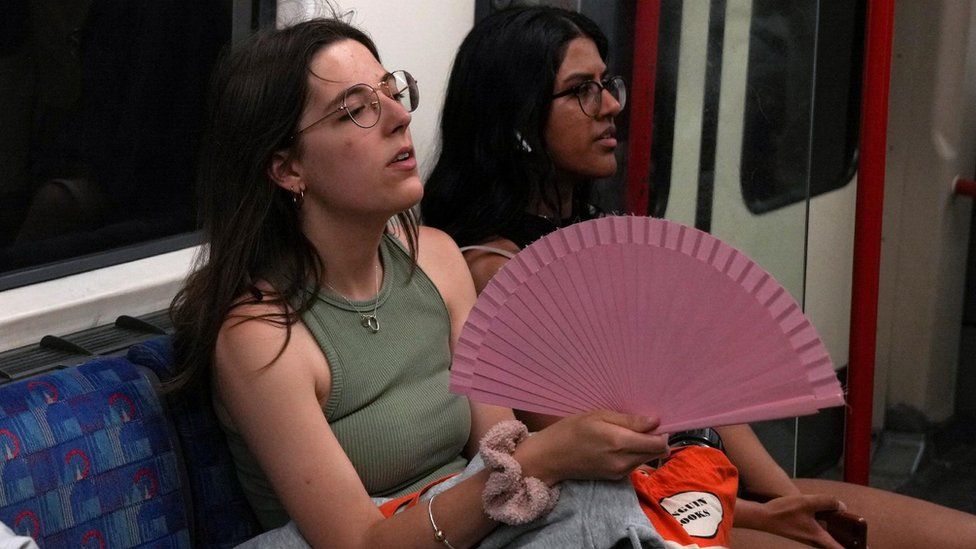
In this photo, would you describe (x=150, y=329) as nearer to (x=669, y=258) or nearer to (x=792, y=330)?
(x=669, y=258)

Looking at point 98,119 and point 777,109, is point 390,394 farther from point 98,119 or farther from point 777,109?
point 777,109

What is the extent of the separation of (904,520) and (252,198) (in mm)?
1382

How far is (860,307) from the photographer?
287 centimetres

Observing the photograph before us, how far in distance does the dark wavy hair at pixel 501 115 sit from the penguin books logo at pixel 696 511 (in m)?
0.84

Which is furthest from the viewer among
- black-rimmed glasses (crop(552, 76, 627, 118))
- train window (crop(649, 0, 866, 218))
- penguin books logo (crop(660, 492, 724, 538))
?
train window (crop(649, 0, 866, 218))

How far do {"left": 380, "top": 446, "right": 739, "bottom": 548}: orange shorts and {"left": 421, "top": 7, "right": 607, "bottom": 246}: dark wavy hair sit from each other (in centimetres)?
73

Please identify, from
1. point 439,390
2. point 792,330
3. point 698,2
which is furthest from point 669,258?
point 698,2

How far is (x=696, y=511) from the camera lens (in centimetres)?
176

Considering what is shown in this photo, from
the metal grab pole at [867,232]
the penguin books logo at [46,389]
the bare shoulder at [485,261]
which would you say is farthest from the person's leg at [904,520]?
the penguin books logo at [46,389]

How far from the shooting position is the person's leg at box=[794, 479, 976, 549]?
88.0 inches

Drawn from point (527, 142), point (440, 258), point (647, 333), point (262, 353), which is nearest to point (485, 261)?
point (440, 258)

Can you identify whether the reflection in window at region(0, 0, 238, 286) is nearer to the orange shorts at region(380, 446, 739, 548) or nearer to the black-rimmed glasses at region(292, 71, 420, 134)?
the black-rimmed glasses at region(292, 71, 420, 134)

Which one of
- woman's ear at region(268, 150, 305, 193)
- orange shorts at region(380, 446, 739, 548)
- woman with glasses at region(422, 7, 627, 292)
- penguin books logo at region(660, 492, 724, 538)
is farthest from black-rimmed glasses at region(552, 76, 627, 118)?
penguin books logo at region(660, 492, 724, 538)

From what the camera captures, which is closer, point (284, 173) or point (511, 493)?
point (511, 493)
